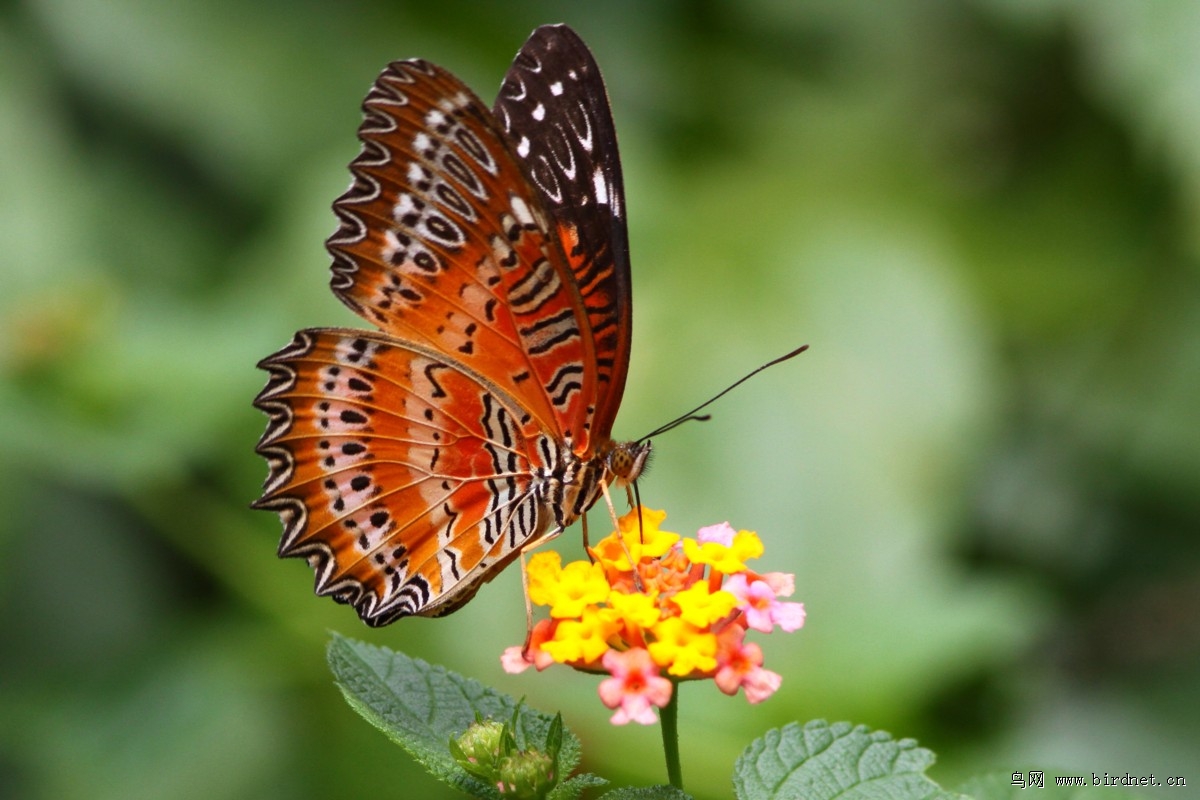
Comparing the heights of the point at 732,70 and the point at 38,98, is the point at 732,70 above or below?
above

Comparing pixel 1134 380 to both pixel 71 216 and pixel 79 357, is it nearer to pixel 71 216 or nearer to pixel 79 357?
pixel 79 357

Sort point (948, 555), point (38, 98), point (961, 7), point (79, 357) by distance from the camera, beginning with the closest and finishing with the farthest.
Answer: point (79, 357) → point (948, 555) → point (38, 98) → point (961, 7)

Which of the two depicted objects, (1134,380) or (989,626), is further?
(1134,380)

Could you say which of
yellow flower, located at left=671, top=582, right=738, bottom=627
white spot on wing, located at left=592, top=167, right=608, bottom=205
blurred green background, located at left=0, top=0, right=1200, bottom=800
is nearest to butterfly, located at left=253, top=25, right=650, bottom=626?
white spot on wing, located at left=592, top=167, right=608, bottom=205

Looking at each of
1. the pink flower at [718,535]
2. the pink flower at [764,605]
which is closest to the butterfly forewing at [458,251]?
the pink flower at [718,535]

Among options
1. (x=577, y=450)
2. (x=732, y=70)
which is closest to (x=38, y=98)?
(x=732, y=70)

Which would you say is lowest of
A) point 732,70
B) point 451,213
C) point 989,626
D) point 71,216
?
point 451,213

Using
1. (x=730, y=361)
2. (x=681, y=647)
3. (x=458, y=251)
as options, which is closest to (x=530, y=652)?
(x=681, y=647)
